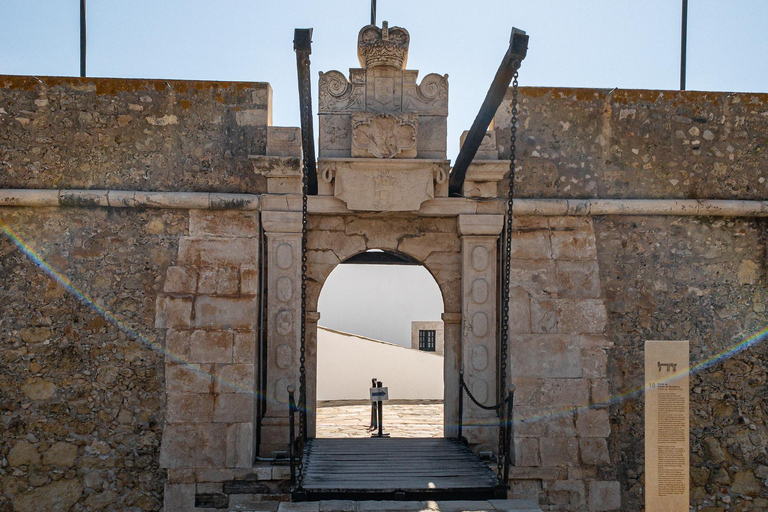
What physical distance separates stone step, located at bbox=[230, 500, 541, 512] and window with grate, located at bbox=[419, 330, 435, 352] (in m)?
14.0

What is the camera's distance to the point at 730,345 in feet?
20.3

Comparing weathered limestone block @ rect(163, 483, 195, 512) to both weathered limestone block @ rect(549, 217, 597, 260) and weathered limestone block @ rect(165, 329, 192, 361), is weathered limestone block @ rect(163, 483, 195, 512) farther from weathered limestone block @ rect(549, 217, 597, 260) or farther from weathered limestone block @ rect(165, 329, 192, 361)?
weathered limestone block @ rect(549, 217, 597, 260)

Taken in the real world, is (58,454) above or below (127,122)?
below

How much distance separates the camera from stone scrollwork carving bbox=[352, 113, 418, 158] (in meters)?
5.90

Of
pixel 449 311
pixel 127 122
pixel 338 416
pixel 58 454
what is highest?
pixel 127 122

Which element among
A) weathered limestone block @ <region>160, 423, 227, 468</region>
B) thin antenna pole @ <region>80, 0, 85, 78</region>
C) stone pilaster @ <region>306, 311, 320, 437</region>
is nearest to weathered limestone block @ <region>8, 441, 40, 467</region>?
weathered limestone block @ <region>160, 423, 227, 468</region>

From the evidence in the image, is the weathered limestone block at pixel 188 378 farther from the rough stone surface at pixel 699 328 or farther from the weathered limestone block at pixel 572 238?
the rough stone surface at pixel 699 328

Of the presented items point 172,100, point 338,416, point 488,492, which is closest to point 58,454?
point 172,100

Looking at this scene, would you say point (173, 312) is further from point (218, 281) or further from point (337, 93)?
point (337, 93)

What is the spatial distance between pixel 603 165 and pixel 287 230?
274 cm

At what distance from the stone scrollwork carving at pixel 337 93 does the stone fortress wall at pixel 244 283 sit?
0.48 metres

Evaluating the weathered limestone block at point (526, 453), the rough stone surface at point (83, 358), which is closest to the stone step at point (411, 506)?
the weathered limestone block at point (526, 453)

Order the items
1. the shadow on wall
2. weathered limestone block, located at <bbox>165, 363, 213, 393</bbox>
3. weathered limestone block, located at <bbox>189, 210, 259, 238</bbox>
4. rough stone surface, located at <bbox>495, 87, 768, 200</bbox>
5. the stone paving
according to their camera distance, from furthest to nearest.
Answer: the shadow on wall, the stone paving, rough stone surface, located at <bbox>495, 87, 768, 200</bbox>, weathered limestone block, located at <bbox>189, 210, 259, 238</bbox>, weathered limestone block, located at <bbox>165, 363, 213, 393</bbox>

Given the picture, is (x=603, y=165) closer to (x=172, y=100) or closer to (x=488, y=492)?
(x=488, y=492)
